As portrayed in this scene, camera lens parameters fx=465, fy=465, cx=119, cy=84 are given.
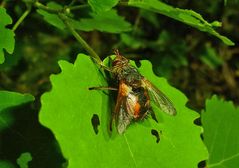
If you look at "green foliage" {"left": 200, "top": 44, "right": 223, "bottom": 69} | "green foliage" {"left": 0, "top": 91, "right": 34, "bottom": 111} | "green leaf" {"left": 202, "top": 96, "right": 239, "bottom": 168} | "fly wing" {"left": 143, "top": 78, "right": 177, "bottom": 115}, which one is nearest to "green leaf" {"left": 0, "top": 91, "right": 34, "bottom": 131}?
"green foliage" {"left": 0, "top": 91, "right": 34, "bottom": 111}

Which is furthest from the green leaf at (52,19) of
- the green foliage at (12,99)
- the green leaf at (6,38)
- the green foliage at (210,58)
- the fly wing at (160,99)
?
the green foliage at (210,58)

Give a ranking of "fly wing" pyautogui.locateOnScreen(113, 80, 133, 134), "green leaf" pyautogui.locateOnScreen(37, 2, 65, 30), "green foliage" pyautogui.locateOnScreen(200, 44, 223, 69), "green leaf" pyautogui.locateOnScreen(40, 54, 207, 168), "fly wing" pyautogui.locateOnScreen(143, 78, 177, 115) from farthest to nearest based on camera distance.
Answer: "green foliage" pyautogui.locateOnScreen(200, 44, 223, 69) → "green leaf" pyautogui.locateOnScreen(37, 2, 65, 30) → "fly wing" pyautogui.locateOnScreen(143, 78, 177, 115) → "fly wing" pyautogui.locateOnScreen(113, 80, 133, 134) → "green leaf" pyautogui.locateOnScreen(40, 54, 207, 168)

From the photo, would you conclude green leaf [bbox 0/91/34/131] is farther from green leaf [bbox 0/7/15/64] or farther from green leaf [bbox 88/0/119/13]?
green leaf [bbox 88/0/119/13]

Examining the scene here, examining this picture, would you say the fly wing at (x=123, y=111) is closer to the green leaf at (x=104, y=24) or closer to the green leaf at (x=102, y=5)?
the green leaf at (x=102, y=5)

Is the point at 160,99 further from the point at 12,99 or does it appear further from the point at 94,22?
the point at 94,22

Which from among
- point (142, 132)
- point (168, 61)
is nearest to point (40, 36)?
point (168, 61)

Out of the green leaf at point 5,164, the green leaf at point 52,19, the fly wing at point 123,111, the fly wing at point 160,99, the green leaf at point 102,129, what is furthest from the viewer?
the green leaf at point 52,19

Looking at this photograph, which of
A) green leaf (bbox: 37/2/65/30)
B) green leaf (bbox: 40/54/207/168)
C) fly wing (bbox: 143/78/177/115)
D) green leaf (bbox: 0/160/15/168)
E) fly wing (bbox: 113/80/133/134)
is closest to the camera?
green leaf (bbox: 40/54/207/168)
